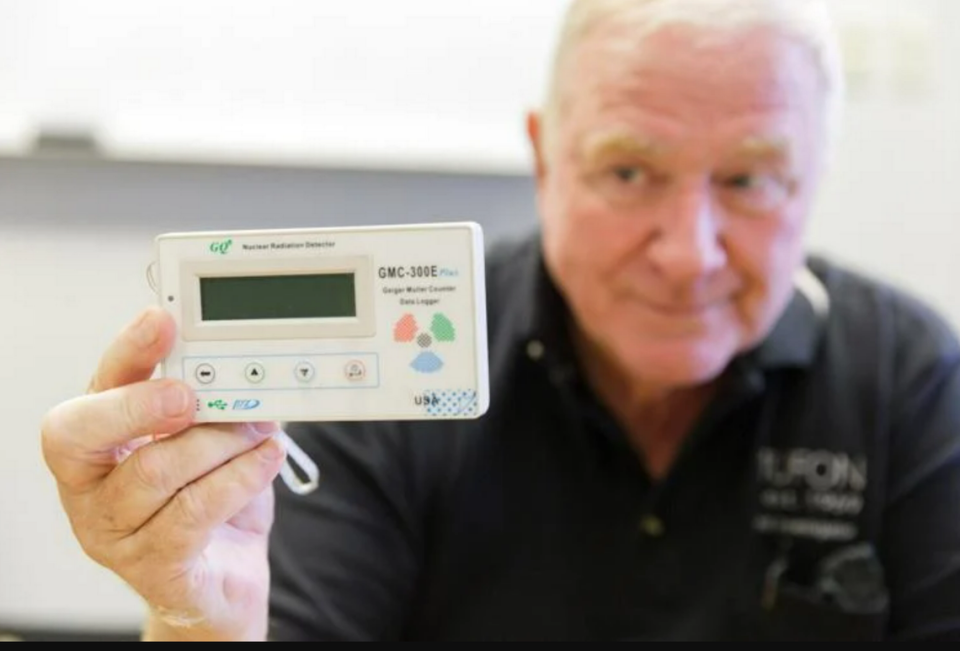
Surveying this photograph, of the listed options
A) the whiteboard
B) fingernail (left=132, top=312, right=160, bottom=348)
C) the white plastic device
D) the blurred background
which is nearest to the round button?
the white plastic device

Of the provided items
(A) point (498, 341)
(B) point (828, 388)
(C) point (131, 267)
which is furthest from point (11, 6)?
(B) point (828, 388)

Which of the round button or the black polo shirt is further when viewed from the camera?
the black polo shirt

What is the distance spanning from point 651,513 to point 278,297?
1.62 feet

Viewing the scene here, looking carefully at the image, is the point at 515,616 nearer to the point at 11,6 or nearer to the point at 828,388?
the point at 828,388

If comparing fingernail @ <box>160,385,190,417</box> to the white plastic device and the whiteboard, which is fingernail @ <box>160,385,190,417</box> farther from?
the whiteboard

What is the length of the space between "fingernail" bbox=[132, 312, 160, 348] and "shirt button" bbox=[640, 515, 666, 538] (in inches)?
20.4

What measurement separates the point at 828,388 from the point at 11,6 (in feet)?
3.21

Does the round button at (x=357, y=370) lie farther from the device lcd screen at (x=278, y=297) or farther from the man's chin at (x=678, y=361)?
the man's chin at (x=678, y=361)

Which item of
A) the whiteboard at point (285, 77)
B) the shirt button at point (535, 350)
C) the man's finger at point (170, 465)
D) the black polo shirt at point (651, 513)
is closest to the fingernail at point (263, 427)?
the man's finger at point (170, 465)

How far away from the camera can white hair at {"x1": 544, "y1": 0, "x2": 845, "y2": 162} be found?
77 cm

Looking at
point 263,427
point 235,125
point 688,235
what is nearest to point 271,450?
point 263,427

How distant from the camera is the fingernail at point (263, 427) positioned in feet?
1.78

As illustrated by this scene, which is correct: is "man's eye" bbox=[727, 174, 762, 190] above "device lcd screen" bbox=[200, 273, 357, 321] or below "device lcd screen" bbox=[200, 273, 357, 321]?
above

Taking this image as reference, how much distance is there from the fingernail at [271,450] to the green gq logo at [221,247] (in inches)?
4.3
